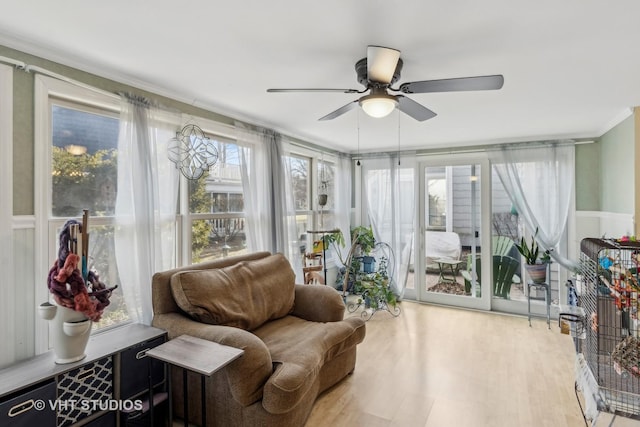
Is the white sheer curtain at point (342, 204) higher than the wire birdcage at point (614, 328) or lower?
higher

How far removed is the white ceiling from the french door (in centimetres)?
172

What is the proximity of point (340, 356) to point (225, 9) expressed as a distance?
2.46 m

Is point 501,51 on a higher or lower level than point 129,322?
higher

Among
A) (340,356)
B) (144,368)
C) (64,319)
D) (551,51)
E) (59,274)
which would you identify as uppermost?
(551,51)

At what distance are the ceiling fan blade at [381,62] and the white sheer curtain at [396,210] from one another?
321 centimetres

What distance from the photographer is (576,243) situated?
13.6ft

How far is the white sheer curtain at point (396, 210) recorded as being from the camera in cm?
503

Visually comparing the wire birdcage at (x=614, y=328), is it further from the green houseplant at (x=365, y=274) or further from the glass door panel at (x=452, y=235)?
the glass door panel at (x=452, y=235)

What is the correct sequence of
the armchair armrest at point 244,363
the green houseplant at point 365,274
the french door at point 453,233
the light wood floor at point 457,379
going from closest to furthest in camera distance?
the armchair armrest at point 244,363 → the light wood floor at point 457,379 → the green houseplant at point 365,274 → the french door at point 453,233

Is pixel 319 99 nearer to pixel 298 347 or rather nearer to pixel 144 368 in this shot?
pixel 298 347

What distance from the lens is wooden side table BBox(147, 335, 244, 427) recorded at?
5.34 ft

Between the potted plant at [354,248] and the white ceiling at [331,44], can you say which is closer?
the white ceiling at [331,44]

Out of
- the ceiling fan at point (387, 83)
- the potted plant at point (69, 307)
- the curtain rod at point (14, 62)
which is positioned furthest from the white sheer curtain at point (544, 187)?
the curtain rod at point (14, 62)

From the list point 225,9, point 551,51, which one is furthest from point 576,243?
point 225,9
